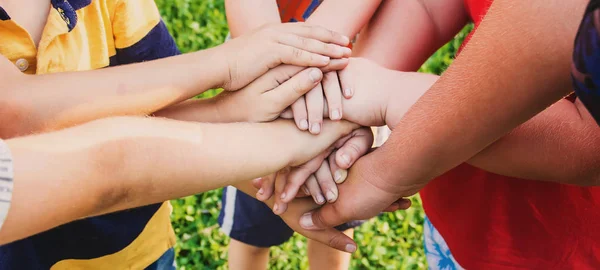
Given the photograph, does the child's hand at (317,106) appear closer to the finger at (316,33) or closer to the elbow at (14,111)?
the finger at (316,33)

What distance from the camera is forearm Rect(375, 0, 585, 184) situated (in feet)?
2.74

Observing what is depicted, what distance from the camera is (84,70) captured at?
1.39 m

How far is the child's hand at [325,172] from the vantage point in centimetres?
144

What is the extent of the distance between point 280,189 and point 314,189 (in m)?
0.09

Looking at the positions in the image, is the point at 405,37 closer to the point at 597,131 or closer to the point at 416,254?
the point at 597,131

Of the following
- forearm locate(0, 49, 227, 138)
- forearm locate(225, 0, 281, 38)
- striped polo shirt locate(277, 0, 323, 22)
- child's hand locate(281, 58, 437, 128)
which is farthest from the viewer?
striped polo shirt locate(277, 0, 323, 22)

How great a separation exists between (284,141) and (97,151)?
0.48m

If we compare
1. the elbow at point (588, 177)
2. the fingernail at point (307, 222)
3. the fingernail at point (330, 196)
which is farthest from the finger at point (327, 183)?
the elbow at point (588, 177)

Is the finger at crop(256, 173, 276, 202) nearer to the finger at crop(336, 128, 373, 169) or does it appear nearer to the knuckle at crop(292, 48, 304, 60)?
the finger at crop(336, 128, 373, 169)

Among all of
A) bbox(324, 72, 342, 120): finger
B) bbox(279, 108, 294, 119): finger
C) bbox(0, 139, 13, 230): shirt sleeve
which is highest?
bbox(0, 139, 13, 230): shirt sleeve

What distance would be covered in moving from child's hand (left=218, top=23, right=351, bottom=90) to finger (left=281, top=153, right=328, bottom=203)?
0.78 feet

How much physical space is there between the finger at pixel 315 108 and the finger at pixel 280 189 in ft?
0.47

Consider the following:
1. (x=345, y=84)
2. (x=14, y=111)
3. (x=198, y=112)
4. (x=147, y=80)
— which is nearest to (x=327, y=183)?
(x=345, y=84)

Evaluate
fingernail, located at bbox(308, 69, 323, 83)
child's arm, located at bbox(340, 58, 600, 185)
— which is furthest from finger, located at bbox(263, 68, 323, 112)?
child's arm, located at bbox(340, 58, 600, 185)
